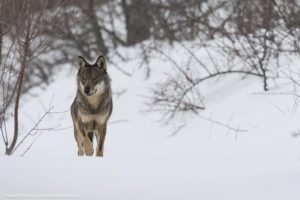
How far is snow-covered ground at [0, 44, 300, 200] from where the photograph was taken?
20.6 feet

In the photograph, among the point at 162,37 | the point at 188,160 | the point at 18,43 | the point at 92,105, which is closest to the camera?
the point at 18,43

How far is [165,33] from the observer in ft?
60.5

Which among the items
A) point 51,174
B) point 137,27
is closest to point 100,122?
point 51,174

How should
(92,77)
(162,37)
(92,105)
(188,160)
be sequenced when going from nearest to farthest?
(188,160) → (92,77) → (92,105) → (162,37)

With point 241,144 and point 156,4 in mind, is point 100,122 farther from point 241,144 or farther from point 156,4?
point 156,4

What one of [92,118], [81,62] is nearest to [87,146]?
[92,118]

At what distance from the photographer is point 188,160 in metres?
8.41

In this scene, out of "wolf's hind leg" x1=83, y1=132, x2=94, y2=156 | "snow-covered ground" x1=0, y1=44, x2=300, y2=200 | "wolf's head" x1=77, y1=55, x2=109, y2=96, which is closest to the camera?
"snow-covered ground" x1=0, y1=44, x2=300, y2=200

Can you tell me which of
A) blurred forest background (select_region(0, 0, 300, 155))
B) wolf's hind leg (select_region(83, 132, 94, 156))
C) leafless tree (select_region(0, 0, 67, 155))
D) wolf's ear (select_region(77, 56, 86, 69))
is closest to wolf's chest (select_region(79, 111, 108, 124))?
wolf's hind leg (select_region(83, 132, 94, 156))

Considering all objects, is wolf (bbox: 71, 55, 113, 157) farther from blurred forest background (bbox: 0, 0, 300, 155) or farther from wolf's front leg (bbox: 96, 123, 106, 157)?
blurred forest background (bbox: 0, 0, 300, 155)

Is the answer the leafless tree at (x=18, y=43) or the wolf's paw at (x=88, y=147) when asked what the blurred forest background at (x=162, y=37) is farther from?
the wolf's paw at (x=88, y=147)

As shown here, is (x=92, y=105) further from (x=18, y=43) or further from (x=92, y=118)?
(x=18, y=43)

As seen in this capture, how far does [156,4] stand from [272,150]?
399 inches

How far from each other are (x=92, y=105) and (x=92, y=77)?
1.28ft
